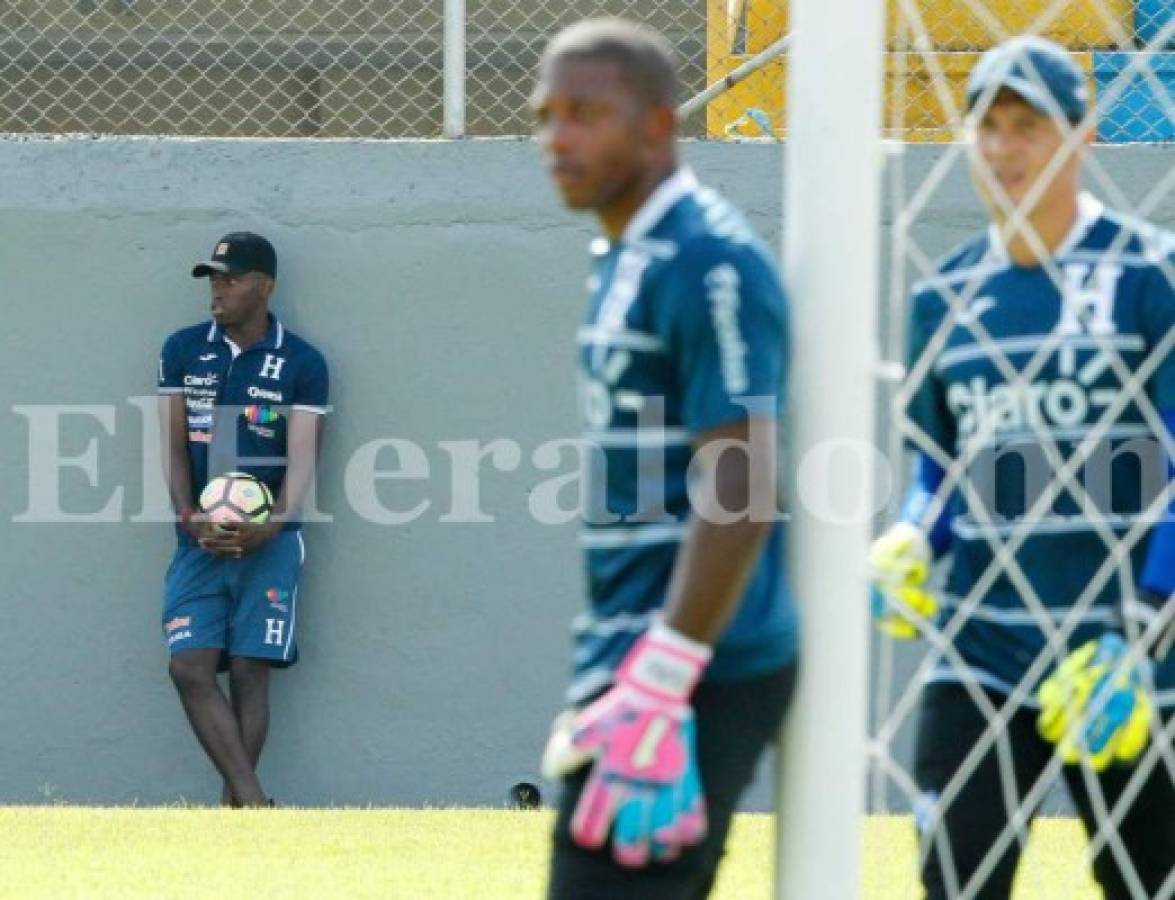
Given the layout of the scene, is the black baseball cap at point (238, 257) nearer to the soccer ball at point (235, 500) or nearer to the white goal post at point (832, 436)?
the soccer ball at point (235, 500)

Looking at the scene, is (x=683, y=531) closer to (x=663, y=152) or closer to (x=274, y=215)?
(x=663, y=152)

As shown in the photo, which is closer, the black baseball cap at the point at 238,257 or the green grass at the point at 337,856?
the green grass at the point at 337,856

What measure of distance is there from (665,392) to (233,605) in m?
5.64

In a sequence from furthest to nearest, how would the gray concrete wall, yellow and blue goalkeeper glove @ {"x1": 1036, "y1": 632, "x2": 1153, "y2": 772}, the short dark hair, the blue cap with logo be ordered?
the gray concrete wall < the blue cap with logo < yellow and blue goalkeeper glove @ {"x1": 1036, "y1": 632, "x2": 1153, "y2": 772} < the short dark hair

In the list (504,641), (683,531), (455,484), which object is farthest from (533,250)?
(683,531)

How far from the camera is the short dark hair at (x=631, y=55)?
3.34 metres

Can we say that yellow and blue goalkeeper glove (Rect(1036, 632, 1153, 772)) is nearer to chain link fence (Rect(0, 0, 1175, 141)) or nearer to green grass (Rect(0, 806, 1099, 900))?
green grass (Rect(0, 806, 1099, 900))

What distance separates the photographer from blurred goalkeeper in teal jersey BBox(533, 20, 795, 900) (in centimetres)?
318

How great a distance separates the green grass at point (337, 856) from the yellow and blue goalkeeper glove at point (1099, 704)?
2.21 meters

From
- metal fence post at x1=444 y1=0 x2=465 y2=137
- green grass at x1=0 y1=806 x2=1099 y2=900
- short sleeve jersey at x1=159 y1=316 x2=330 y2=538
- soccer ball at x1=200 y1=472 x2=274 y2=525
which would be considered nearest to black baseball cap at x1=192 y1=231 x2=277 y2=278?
short sleeve jersey at x1=159 y1=316 x2=330 y2=538

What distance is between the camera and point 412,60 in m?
10.8

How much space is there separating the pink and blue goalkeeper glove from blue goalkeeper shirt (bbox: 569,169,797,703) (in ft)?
0.53

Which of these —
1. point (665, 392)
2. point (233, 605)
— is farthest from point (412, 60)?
point (665, 392)

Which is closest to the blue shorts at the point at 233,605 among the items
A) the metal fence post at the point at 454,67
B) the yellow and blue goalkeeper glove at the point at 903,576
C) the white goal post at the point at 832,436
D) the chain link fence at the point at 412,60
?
the metal fence post at the point at 454,67
